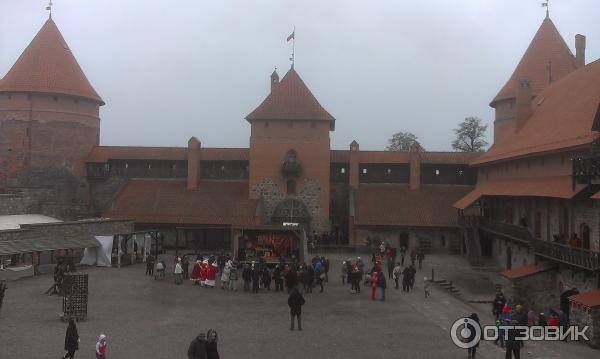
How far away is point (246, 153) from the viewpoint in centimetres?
3488

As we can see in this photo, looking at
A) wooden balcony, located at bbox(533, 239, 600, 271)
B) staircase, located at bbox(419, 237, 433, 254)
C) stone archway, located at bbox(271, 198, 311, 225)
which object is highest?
stone archway, located at bbox(271, 198, 311, 225)

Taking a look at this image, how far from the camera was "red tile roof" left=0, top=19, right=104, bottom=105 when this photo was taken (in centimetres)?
3288

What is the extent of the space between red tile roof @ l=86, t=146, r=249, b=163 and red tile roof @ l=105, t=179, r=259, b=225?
59.1 inches

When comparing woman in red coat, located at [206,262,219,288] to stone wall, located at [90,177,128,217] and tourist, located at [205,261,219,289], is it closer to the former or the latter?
tourist, located at [205,261,219,289]

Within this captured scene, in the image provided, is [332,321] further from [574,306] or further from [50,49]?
[50,49]

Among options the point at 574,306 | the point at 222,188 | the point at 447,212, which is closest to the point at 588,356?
the point at 574,306

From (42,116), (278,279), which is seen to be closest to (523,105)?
(278,279)

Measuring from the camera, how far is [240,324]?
14039 mm

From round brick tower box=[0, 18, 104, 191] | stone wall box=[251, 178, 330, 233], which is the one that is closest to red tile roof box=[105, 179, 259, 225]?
stone wall box=[251, 178, 330, 233]

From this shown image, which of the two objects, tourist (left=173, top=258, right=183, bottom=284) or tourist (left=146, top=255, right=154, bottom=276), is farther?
tourist (left=146, top=255, right=154, bottom=276)

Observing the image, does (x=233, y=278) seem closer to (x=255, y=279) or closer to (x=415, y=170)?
(x=255, y=279)

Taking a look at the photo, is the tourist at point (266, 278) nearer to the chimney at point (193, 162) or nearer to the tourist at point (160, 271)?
the tourist at point (160, 271)

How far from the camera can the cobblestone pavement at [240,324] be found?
38.6ft

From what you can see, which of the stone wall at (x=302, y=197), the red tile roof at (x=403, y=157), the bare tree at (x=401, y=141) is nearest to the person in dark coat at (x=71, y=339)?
the stone wall at (x=302, y=197)
